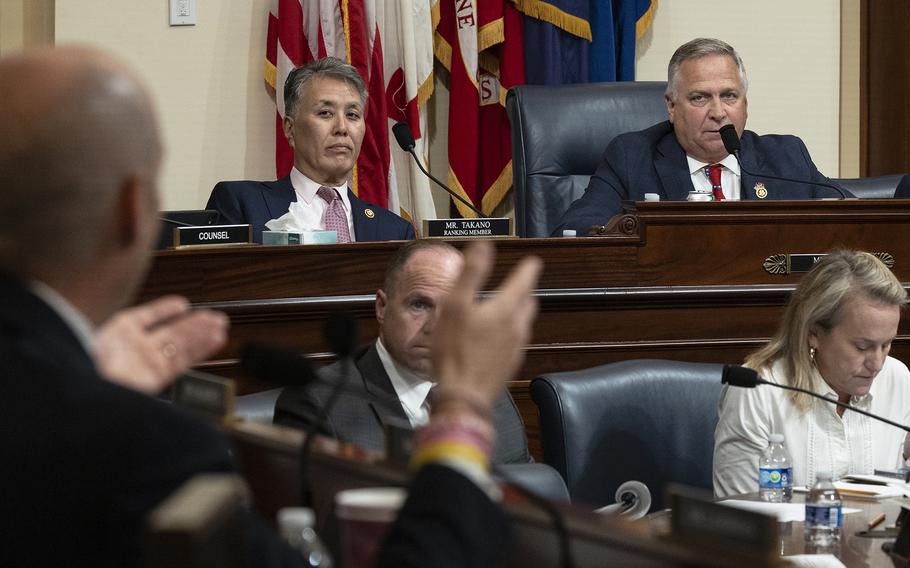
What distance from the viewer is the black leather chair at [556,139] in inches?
190

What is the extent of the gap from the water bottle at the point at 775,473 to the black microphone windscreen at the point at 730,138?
1.55 metres

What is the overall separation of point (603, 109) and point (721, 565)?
415cm

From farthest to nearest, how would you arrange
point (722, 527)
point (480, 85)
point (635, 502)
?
point (480, 85) < point (635, 502) < point (722, 527)

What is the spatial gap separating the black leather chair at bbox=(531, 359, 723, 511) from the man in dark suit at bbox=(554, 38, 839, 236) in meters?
1.42

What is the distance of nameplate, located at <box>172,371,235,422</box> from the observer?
4.17 ft

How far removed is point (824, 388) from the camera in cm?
319

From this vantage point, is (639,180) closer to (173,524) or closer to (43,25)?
(43,25)

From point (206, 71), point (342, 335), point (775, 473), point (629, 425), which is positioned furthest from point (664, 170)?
point (342, 335)

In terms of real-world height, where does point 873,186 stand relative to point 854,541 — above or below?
above

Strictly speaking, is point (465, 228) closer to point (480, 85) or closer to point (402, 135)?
point (402, 135)

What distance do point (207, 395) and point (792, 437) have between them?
7.09ft

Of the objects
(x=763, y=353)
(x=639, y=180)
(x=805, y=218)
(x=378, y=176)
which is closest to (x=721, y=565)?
(x=763, y=353)

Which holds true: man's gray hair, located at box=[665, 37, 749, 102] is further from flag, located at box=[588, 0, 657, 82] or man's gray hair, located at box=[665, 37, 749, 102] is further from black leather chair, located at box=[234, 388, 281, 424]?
black leather chair, located at box=[234, 388, 281, 424]

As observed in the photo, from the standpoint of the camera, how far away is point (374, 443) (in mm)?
2707
